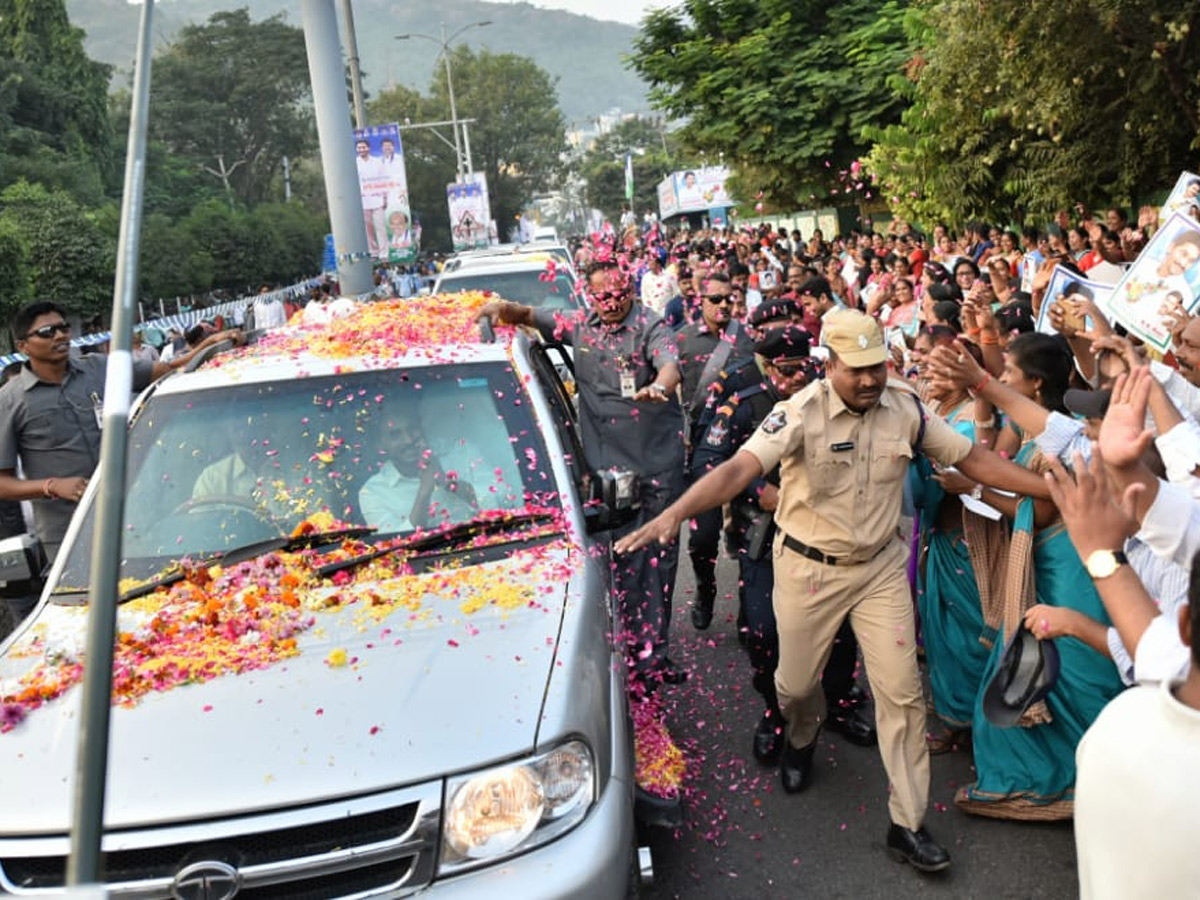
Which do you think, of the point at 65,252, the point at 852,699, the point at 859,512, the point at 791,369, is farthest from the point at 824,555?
the point at 65,252

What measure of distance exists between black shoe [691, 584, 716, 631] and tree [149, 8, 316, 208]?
2730 inches

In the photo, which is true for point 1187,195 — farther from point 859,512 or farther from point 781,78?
point 781,78

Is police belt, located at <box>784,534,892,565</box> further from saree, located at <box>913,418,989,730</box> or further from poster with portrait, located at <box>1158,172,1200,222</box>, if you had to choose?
poster with portrait, located at <box>1158,172,1200,222</box>

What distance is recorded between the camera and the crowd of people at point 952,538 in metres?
2.46

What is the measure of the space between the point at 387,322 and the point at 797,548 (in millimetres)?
2136

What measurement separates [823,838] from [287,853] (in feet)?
7.99

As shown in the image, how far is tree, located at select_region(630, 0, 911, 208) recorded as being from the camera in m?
20.6

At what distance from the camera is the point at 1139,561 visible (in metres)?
3.27

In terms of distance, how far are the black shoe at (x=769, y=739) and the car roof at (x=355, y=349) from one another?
2.03m

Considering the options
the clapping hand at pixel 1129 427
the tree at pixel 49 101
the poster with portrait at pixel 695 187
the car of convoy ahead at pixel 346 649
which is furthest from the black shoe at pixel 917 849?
the poster with portrait at pixel 695 187

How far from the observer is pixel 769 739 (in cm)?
522

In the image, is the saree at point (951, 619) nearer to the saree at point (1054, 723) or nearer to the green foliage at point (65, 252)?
the saree at point (1054, 723)

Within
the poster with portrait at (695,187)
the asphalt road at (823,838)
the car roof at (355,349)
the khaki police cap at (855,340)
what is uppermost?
the poster with portrait at (695,187)

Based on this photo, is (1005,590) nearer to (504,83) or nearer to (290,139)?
(290,139)
